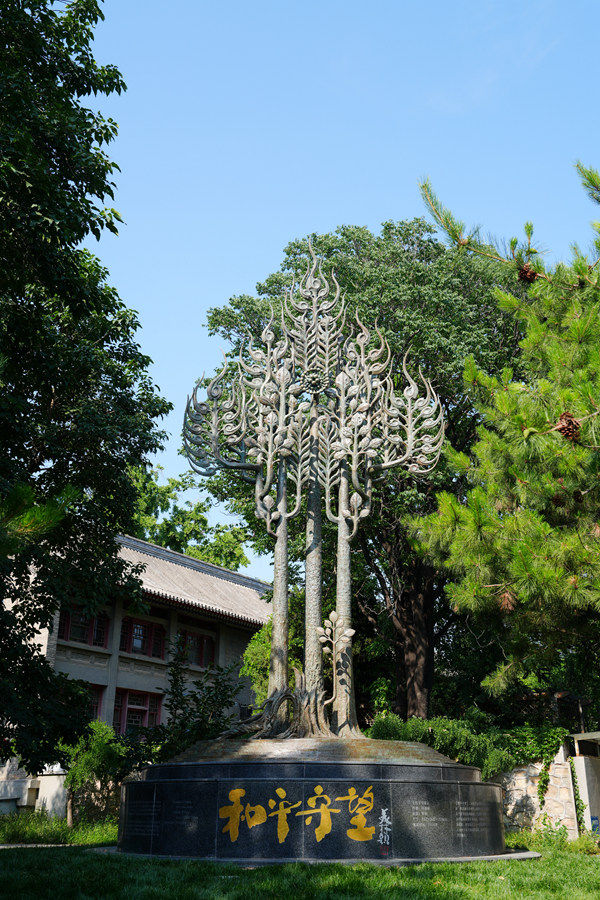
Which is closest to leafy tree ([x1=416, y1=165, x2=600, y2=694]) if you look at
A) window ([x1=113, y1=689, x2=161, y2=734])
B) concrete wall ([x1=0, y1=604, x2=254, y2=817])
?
concrete wall ([x1=0, y1=604, x2=254, y2=817])

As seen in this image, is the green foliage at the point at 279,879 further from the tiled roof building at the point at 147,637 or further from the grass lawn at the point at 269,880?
the tiled roof building at the point at 147,637

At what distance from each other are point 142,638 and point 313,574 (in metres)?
13.4

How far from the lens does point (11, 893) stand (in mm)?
5770

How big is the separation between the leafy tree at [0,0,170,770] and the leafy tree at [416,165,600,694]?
441 centimetres

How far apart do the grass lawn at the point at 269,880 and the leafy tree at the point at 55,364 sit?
2.74m

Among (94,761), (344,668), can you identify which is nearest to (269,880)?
(344,668)

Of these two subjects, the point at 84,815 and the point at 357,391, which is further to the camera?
the point at 84,815

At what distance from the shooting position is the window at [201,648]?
2414 cm

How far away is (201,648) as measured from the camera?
24516 mm

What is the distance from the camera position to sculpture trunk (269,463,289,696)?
394 inches

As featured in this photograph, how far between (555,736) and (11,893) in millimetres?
11189

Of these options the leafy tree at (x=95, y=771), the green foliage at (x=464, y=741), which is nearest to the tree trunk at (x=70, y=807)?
the leafy tree at (x=95, y=771)

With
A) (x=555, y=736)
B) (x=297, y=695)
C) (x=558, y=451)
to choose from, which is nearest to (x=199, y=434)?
(x=297, y=695)

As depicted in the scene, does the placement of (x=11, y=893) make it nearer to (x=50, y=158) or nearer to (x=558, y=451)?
(x=558, y=451)
